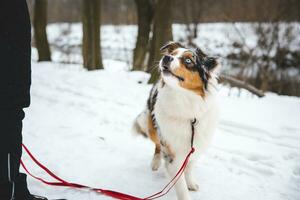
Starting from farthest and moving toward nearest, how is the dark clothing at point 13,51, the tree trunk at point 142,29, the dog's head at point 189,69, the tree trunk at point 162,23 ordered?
the tree trunk at point 142,29 → the tree trunk at point 162,23 → the dog's head at point 189,69 → the dark clothing at point 13,51

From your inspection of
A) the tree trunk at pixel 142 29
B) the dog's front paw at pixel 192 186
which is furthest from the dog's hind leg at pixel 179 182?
the tree trunk at pixel 142 29

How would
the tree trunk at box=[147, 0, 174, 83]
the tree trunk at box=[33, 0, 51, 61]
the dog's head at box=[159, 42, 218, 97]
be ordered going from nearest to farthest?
the dog's head at box=[159, 42, 218, 97], the tree trunk at box=[147, 0, 174, 83], the tree trunk at box=[33, 0, 51, 61]

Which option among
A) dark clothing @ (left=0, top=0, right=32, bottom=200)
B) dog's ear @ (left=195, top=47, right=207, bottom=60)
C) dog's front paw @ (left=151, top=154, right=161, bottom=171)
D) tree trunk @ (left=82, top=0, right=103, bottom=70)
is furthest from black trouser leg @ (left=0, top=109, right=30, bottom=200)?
tree trunk @ (left=82, top=0, right=103, bottom=70)

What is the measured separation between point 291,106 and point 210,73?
3.87 meters

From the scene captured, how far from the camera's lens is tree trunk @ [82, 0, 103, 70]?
10906 mm

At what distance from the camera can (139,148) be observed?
4.46m

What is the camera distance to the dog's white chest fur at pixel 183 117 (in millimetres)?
3021

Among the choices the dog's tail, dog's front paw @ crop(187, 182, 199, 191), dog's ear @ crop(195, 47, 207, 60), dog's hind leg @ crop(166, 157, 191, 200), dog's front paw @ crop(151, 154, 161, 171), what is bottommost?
dog's front paw @ crop(187, 182, 199, 191)

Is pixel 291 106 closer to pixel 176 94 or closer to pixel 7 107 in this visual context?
pixel 176 94

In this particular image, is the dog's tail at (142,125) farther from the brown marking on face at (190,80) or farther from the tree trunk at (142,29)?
the tree trunk at (142,29)

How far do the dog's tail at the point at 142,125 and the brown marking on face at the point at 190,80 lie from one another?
3.24ft

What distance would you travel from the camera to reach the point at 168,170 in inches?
124

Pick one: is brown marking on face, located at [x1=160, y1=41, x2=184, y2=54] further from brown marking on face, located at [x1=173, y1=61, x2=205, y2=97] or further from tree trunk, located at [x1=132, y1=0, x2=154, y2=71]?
tree trunk, located at [x1=132, y1=0, x2=154, y2=71]

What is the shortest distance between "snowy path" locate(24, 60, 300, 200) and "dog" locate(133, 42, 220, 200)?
0.49 m
